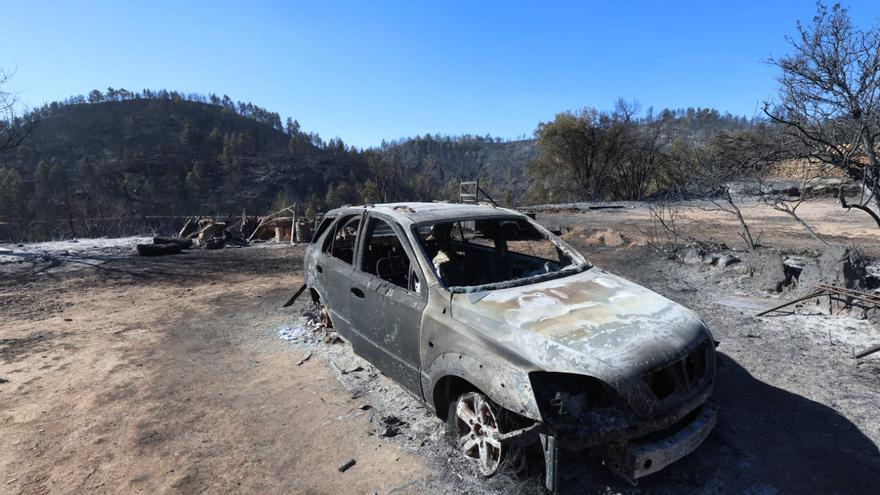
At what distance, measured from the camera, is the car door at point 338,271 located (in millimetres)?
4070

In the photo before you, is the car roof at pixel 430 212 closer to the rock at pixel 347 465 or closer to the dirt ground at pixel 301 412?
the dirt ground at pixel 301 412

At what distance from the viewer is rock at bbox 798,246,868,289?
5279 millimetres

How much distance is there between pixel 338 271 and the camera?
4215mm

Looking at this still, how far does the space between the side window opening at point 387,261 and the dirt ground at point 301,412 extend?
38.9 inches

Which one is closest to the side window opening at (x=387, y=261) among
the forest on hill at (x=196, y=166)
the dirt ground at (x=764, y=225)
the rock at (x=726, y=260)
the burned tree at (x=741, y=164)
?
the rock at (x=726, y=260)

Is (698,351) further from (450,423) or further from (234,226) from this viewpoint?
(234,226)

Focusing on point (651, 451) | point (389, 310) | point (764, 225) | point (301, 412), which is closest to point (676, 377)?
point (651, 451)

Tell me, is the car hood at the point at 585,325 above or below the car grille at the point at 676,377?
above

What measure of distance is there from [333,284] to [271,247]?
10.6m

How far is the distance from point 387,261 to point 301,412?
151 centimetres

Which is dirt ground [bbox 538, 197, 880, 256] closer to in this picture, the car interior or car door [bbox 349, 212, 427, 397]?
the car interior

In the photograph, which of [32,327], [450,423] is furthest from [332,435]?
[32,327]

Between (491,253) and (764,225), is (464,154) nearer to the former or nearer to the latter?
(764,225)

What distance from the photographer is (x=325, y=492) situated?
2.71 m
